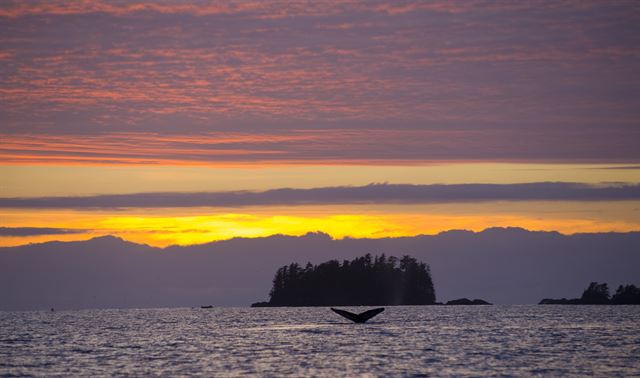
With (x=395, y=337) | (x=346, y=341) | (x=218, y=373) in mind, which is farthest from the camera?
(x=395, y=337)

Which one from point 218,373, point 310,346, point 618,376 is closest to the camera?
point 618,376

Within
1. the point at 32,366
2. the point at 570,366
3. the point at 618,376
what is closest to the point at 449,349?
the point at 570,366

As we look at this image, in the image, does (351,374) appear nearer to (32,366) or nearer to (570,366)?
(570,366)

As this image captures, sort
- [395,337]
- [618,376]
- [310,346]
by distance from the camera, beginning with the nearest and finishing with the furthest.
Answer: [618,376] < [310,346] < [395,337]

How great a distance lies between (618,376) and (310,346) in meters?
42.4

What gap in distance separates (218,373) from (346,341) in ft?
129

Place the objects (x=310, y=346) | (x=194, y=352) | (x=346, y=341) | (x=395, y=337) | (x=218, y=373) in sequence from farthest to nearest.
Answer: (x=395, y=337), (x=346, y=341), (x=310, y=346), (x=194, y=352), (x=218, y=373)

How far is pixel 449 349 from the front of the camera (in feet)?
329

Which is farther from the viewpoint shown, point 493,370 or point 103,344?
point 103,344

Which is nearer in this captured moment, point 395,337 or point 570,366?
point 570,366

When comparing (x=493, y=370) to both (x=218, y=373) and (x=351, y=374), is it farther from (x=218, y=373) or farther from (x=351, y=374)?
(x=218, y=373)

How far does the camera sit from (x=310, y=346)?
352 ft

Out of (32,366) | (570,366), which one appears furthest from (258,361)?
(570,366)

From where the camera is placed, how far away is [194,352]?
99.8m
